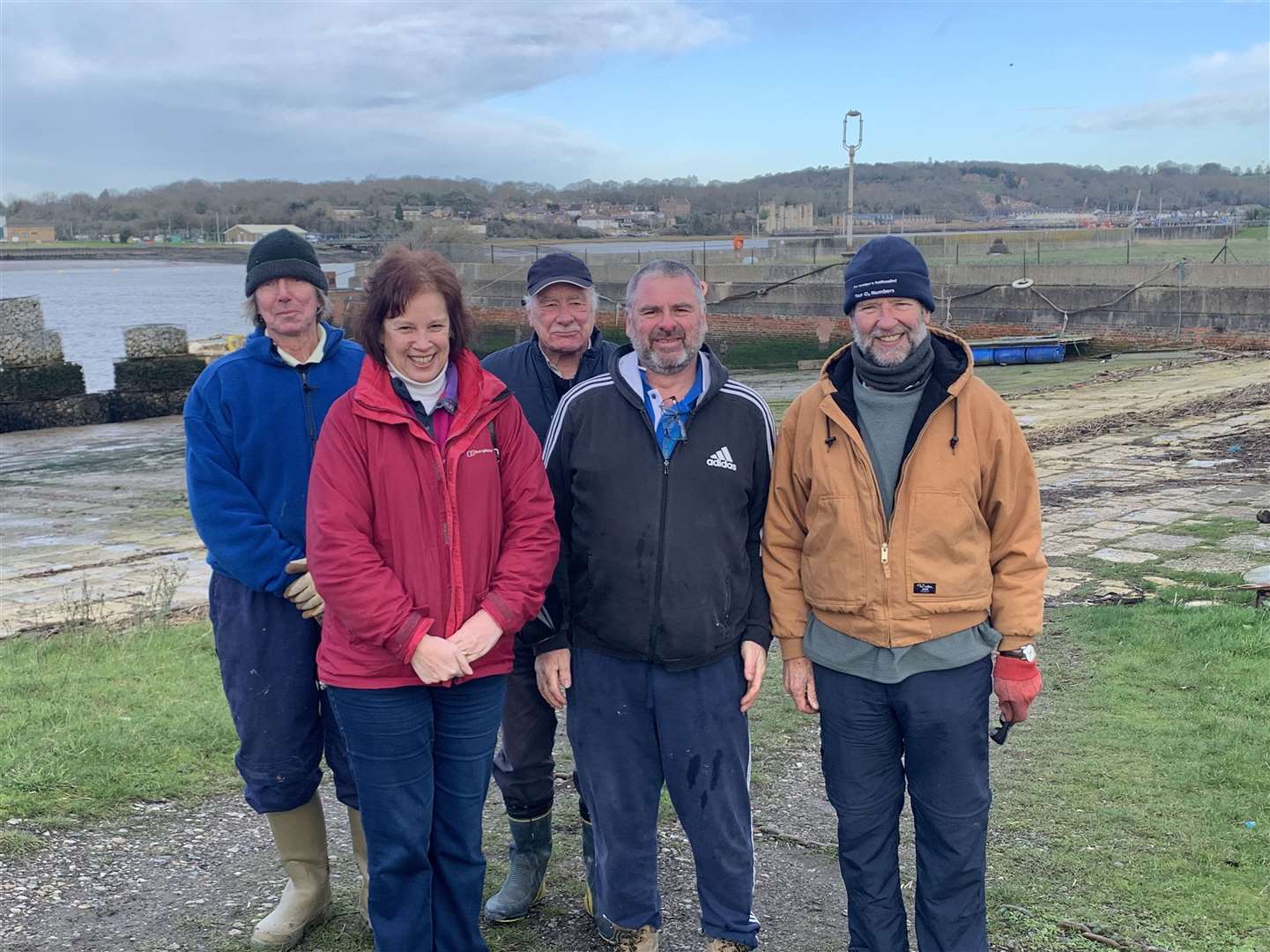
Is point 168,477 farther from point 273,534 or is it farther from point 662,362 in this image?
point 662,362

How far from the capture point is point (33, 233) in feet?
456

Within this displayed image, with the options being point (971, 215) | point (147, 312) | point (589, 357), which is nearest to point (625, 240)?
point (971, 215)

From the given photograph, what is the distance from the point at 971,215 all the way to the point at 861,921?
104 meters

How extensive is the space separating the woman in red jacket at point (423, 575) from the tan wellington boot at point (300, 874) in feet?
1.50

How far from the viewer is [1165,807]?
426 cm

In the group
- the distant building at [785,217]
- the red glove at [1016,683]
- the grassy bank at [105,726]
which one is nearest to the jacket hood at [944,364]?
the red glove at [1016,683]

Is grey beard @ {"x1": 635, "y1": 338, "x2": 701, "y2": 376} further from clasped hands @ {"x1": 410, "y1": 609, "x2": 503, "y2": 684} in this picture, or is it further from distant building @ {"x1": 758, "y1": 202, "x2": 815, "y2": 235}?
distant building @ {"x1": 758, "y1": 202, "x2": 815, "y2": 235}

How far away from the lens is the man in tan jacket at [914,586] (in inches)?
120

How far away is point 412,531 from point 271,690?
2.56 ft

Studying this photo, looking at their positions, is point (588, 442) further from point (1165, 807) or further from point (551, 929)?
point (1165, 807)

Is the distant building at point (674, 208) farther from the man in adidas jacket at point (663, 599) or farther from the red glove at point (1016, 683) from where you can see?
the red glove at point (1016, 683)

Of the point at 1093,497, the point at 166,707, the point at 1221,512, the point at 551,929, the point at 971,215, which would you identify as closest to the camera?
the point at 551,929

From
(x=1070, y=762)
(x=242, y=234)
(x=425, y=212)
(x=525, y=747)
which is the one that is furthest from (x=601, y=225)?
(x=525, y=747)

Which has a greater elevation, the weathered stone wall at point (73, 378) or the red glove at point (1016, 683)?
the red glove at point (1016, 683)
